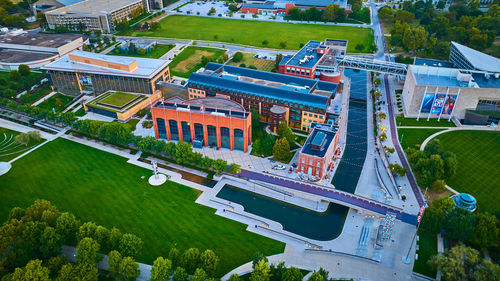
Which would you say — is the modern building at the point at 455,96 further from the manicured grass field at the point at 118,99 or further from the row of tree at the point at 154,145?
the manicured grass field at the point at 118,99

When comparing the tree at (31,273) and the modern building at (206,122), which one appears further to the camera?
the modern building at (206,122)

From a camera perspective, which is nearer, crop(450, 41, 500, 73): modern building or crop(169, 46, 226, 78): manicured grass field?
crop(450, 41, 500, 73): modern building

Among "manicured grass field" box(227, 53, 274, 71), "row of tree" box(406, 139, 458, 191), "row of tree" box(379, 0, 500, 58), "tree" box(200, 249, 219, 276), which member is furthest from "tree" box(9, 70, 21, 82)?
"row of tree" box(379, 0, 500, 58)

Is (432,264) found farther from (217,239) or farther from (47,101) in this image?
(47,101)

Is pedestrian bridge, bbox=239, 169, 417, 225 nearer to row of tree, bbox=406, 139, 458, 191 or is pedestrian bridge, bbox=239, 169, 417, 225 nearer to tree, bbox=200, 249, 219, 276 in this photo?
row of tree, bbox=406, 139, 458, 191

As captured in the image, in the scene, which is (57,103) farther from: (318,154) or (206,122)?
(318,154)

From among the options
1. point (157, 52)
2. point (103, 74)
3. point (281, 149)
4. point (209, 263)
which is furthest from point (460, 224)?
point (157, 52)

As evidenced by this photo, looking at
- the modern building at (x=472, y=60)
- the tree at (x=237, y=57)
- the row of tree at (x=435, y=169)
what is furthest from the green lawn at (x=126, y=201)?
the modern building at (x=472, y=60)
